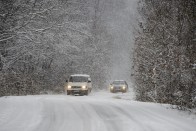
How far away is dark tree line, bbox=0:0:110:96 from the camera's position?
65.2 feet

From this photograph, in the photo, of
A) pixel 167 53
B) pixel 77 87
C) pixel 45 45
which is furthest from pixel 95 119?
pixel 77 87

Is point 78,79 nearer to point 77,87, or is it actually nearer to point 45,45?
point 77,87

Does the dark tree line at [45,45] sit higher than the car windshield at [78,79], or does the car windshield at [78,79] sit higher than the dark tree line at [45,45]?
the dark tree line at [45,45]

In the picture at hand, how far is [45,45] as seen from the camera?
24422mm

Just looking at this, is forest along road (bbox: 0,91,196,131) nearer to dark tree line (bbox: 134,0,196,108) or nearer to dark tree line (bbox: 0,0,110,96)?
dark tree line (bbox: 134,0,196,108)

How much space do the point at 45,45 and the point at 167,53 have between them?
27.1 ft

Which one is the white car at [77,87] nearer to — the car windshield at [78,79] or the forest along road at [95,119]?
the car windshield at [78,79]

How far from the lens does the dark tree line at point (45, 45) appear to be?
19875 millimetres

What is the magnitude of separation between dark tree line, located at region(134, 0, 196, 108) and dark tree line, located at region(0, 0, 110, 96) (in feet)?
13.6

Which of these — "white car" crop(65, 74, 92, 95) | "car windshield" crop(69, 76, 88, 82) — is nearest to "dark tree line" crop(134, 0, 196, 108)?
"white car" crop(65, 74, 92, 95)

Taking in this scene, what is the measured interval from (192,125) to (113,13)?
61.2 m

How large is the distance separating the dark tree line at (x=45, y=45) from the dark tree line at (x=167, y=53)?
4139mm

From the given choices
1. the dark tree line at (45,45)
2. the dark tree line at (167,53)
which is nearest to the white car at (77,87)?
the dark tree line at (45,45)

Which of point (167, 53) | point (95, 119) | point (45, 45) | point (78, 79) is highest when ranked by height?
point (45, 45)
